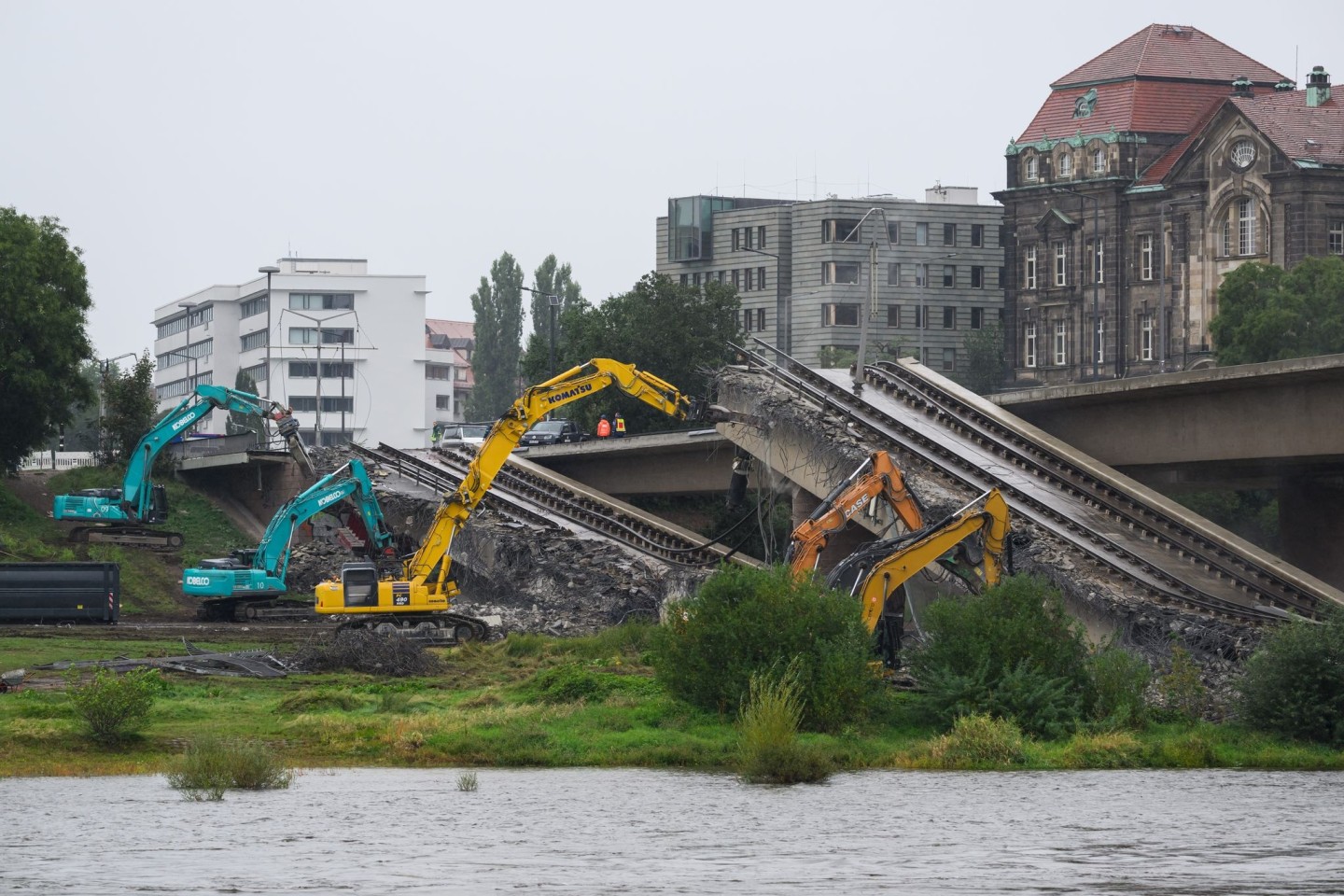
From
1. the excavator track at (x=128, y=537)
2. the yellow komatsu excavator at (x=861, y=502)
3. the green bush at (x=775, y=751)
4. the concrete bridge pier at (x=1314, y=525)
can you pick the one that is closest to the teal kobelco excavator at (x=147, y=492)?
the excavator track at (x=128, y=537)

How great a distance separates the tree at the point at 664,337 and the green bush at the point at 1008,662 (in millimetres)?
63571

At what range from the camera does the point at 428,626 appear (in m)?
58.5

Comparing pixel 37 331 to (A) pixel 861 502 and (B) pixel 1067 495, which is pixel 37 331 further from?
(A) pixel 861 502

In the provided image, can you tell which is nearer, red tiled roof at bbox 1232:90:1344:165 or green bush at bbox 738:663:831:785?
green bush at bbox 738:663:831:785

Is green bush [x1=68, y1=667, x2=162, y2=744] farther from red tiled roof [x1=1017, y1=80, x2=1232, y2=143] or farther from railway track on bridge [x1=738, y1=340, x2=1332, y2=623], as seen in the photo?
red tiled roof [x1=1017, y1=80, x2=1232, y2=143]

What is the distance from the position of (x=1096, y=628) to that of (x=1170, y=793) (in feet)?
53.7

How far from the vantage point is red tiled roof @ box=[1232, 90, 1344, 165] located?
13088cm

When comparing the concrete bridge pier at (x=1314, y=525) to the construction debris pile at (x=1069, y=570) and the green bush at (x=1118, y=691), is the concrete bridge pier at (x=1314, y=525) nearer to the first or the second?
the construction debris pile at (x=1069, y=570)

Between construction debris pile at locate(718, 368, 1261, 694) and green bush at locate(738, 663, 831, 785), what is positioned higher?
construction debris pile at locate(718, 368, 1261, 694)

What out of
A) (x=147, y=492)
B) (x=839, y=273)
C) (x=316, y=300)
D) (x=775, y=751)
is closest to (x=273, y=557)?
(x=147, y=492)

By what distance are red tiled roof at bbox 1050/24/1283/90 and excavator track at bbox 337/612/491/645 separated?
100 metres

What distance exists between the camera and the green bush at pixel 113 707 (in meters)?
37.3

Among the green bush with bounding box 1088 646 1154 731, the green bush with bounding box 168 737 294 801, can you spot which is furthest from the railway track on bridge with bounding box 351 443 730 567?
the green bush with bounding box 168 737 294 801

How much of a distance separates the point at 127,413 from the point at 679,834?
72516 mm
